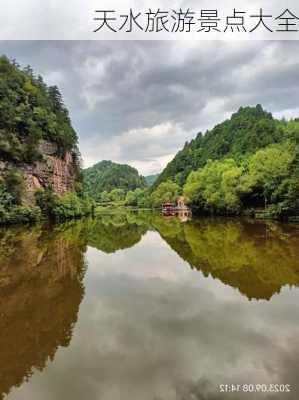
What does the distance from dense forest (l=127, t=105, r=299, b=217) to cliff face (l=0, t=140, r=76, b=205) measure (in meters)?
20.5

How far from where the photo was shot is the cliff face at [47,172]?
1770 inches

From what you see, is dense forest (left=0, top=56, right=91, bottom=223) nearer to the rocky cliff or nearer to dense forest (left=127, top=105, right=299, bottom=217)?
the rocky cliff

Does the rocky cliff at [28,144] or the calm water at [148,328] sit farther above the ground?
the rocky cliff at [28,144]

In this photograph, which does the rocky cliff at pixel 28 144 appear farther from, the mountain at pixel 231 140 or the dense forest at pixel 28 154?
the mountain at pixel 231 140

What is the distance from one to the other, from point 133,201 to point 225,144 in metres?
58.1

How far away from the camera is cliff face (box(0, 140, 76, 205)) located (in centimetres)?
4495

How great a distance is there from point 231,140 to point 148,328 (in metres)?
92.1

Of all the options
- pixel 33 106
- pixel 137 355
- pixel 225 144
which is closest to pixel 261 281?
pixel 137 355

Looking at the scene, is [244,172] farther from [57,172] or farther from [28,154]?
[28,154]

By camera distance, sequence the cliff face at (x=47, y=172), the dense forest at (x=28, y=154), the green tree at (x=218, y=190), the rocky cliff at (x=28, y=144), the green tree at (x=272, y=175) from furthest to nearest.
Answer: the green tree at (x=218, y=190) → the cliff face at (x=47, y=172) → the rocky cliff at (x=28, y=144) → the dense forest at (x=28, y=154) → the green tree at (x=272, y=175)

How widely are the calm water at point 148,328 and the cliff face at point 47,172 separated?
30.5m

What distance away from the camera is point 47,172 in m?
50.0
